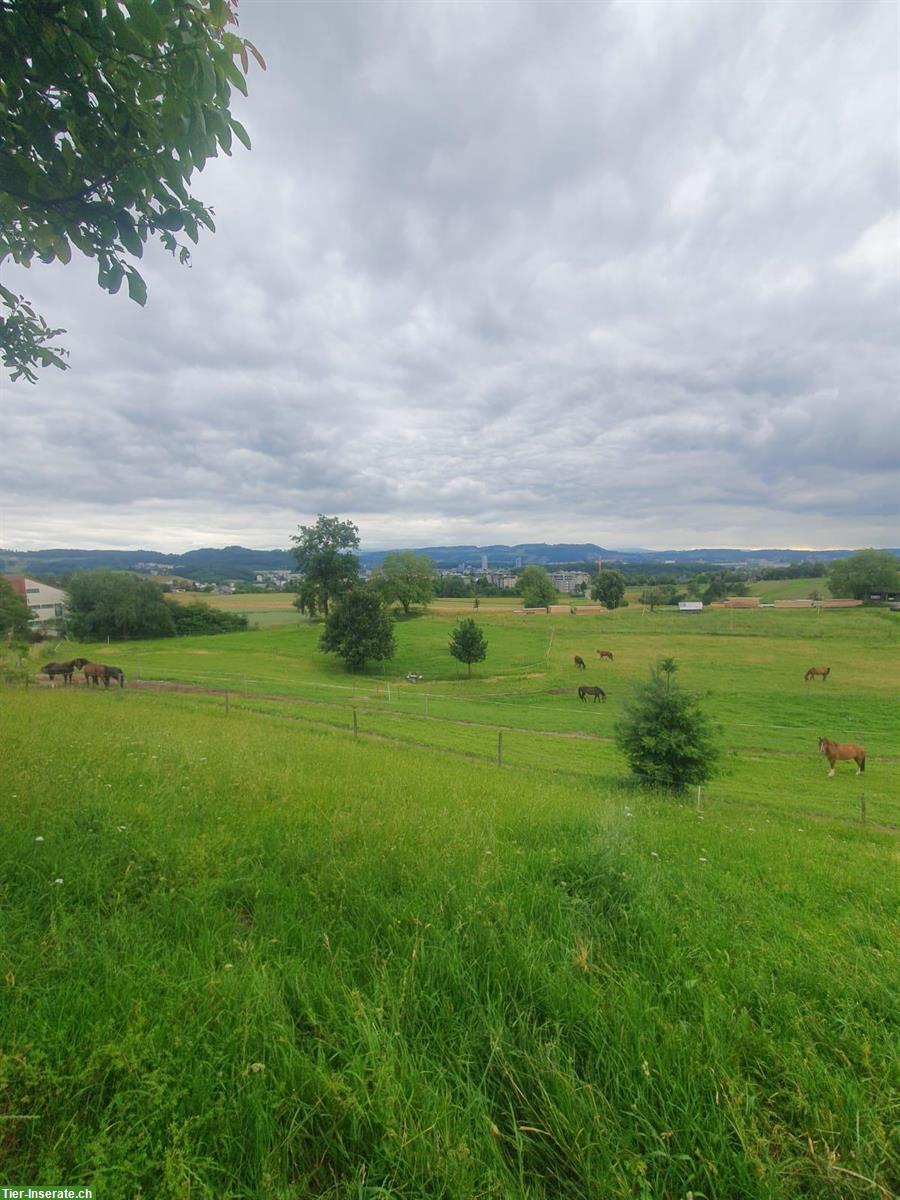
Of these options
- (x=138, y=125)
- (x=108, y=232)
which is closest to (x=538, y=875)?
(x=108, y=232)

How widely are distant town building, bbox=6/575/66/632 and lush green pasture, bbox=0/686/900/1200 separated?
77366 mm

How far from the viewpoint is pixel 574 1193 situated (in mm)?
1759

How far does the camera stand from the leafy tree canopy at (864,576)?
99188 millimetres

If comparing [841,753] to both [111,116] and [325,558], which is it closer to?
[111,116]

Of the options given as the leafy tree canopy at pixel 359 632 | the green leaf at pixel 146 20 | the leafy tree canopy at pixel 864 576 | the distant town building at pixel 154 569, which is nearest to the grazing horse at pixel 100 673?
the leafy tree canopy at pixel 359 632

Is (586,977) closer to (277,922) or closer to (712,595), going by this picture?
(277,922)

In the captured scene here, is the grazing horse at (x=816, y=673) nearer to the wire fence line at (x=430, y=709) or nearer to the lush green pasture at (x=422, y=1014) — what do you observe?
the wire fence line at (x=430, y=709)

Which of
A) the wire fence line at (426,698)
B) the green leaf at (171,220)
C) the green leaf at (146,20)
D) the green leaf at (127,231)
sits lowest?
the wire fence line at (426,698)

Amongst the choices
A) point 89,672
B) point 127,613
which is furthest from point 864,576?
point 127,613

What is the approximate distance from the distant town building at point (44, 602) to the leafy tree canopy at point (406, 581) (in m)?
43.8

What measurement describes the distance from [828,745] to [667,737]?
887 cm

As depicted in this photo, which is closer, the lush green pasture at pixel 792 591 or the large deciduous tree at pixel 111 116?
the large deciduous tree at pixel 111 116

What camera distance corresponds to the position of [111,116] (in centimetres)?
313

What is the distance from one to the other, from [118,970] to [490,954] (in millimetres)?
1806
